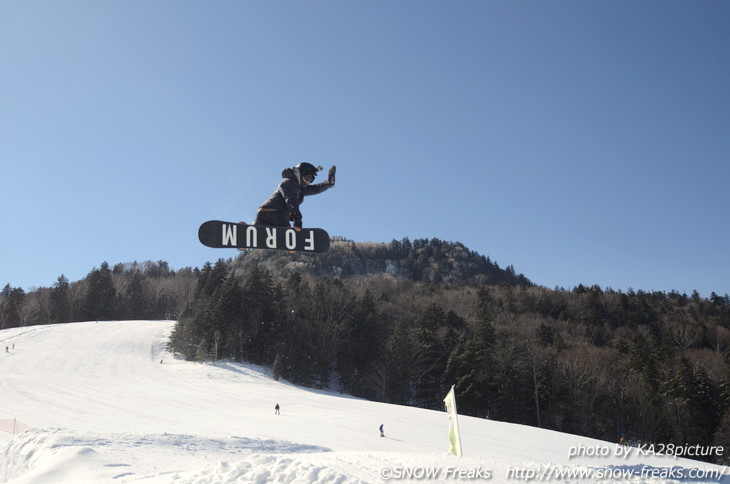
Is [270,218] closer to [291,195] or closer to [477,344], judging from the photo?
[291,195]

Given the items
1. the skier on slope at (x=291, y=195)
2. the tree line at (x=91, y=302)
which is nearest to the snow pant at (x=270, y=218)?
the skier on slope at (x=291, y=195)

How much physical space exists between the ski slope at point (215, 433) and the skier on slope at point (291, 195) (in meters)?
4.60

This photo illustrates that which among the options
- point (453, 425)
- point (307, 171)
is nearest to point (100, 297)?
point (453, 425)

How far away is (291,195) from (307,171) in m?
0.47

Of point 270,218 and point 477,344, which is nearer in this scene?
point 270,218

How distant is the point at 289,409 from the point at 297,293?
30.6 metres

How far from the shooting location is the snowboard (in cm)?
515

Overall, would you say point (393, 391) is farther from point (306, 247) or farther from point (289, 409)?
point (306, 247)

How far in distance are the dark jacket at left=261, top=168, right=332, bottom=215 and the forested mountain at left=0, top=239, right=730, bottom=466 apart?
16470 mm

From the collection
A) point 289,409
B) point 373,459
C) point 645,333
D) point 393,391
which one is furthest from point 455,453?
point 645,333

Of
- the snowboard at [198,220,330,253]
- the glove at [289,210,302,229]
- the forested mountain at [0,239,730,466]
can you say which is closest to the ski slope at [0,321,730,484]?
the snowboard at [198,220,330,253]

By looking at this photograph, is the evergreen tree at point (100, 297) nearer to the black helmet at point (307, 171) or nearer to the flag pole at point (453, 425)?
the flag pole at point (453, 425)

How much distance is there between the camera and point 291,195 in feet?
19.6

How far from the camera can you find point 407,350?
5522 cm
